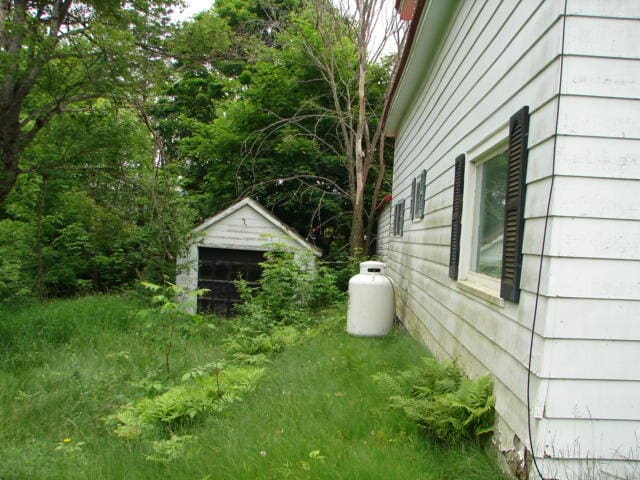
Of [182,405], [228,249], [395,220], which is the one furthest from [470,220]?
[228,249]

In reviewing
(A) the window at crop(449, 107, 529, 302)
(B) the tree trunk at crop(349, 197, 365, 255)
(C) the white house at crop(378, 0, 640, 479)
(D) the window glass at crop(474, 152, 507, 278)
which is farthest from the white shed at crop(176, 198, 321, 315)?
(C) the white house at crop(378, 0, 640, 479)

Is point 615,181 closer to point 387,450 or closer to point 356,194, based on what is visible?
point 387,450

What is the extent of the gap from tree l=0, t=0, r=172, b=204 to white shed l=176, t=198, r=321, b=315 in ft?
14.5

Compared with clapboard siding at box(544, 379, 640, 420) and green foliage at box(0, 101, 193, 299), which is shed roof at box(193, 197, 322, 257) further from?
clapboard siding at box(544, 379, 640, 420)

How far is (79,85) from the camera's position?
28.4 feet

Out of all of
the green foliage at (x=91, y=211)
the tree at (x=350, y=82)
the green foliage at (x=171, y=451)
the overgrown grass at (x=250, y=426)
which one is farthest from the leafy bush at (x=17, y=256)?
the green foliage at (x=171, y=451)

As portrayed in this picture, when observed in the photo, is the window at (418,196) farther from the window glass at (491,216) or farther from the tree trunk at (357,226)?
the tree trunk at (357,226)

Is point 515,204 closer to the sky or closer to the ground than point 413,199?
closer to the ground

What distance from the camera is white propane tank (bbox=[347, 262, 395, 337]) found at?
20.6 ft

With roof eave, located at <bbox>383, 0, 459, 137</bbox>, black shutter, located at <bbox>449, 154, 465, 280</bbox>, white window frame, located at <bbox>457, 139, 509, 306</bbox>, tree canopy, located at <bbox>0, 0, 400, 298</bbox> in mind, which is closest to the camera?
white window frame, located at <bbox>457, 139, 509, 306</bbox>

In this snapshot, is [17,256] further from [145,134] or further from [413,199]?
[413,199]

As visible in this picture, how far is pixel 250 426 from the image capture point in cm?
332

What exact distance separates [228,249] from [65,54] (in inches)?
244

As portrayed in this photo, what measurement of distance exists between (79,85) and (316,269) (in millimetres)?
6944
